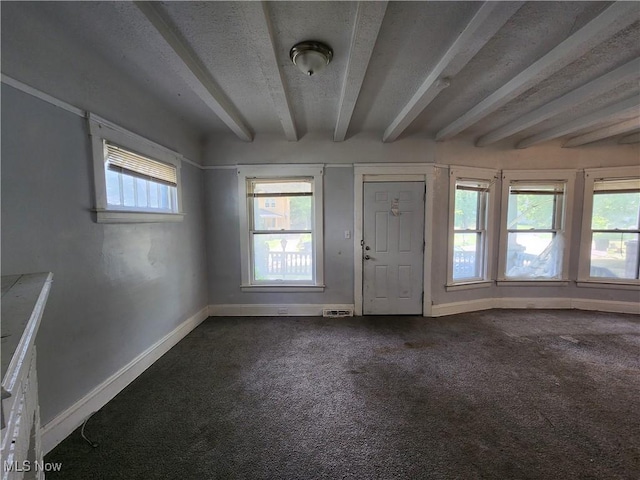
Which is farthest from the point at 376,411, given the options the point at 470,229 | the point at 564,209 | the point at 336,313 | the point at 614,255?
the point at 614,255

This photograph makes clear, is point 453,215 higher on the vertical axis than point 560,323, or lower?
higher

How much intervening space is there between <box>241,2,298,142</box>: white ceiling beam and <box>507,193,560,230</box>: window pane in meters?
3.43

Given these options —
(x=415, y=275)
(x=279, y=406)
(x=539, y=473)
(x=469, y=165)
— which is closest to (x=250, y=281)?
(x=279, y=406)

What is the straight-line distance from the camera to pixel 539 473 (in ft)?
4.44

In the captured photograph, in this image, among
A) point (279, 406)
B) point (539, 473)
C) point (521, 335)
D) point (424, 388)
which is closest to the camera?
point (539, 473)

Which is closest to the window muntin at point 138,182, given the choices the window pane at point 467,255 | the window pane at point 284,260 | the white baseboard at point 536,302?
the window pane at point 284,260

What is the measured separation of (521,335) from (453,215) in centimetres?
160

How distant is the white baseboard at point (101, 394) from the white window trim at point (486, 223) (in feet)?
11.5

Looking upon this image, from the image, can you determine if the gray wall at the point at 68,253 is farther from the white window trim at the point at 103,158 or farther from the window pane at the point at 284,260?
the window pane at the point at 284,260

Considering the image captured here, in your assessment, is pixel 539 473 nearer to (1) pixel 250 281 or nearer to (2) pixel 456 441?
(2) pixel 456 441

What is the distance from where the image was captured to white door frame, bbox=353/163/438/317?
3451mm

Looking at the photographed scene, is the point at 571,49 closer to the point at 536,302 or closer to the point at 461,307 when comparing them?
the point at 461,307

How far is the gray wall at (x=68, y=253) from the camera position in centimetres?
139

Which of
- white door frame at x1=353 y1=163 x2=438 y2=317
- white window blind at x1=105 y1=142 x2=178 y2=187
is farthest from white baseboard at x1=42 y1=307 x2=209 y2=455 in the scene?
white door frame at x1=353 y1=163 x2=438 y2=317
